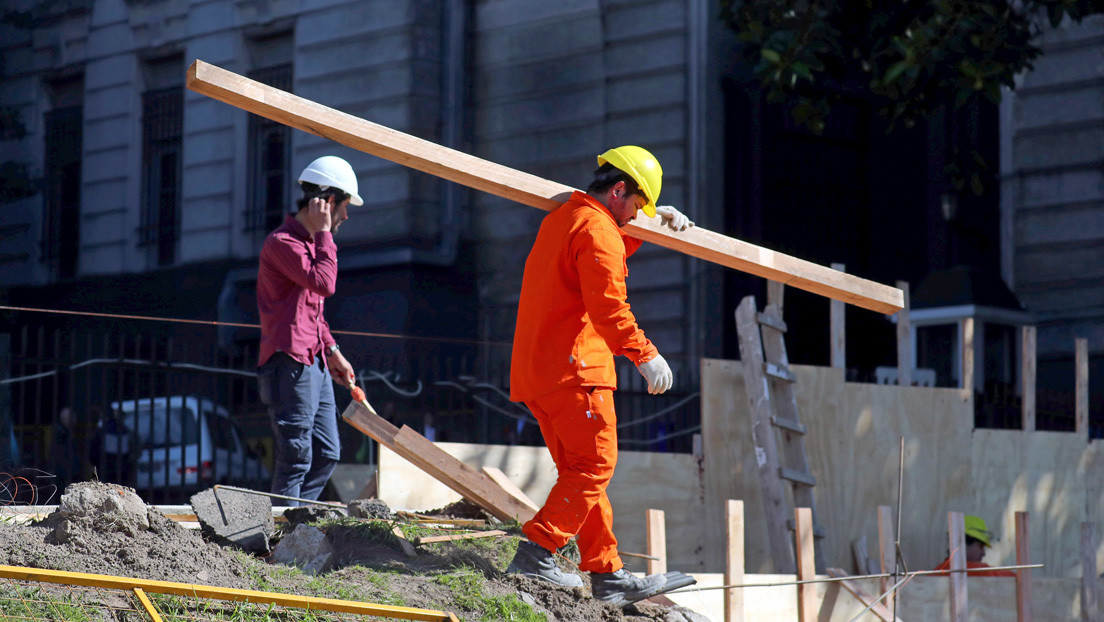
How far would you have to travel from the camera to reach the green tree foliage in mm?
11484

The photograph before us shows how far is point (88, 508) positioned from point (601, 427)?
6.97 feet

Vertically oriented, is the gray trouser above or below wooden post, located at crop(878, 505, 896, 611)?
above

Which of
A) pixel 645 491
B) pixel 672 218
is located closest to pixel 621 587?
pixel 672 218

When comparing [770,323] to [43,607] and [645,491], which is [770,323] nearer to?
[645,491]

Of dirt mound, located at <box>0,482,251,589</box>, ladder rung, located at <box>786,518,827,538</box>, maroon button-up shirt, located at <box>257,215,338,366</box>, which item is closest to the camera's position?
dirt mound, located at <box>0,482,251,589</box>

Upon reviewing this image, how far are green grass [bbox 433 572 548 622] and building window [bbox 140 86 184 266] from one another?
13647 mm

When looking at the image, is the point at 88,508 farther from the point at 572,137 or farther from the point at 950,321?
the point at 572,137

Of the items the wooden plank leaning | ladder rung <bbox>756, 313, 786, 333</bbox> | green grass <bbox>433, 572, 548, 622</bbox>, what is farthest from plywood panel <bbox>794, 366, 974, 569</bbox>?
green grass <bbox>433, 572, 548, 622</bbox>

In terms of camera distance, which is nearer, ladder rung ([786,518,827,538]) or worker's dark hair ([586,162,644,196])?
worker's dark hair ([586,162,644,196])

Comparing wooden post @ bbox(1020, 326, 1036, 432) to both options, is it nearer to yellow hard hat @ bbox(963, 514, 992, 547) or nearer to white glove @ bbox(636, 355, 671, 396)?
yellow hard hat @ bbox(963, 514, 992, 547)

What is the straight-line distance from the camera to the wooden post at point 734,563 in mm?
6297

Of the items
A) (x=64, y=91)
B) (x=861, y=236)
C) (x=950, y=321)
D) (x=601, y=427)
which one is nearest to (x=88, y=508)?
(x=601, y=427)

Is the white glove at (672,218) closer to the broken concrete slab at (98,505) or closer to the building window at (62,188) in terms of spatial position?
the broken concrete slab at (98,505)

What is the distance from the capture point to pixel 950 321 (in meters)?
11.9
